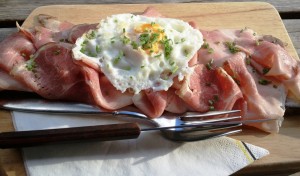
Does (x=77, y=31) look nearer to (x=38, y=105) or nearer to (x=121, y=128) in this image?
(x=38, y=105)

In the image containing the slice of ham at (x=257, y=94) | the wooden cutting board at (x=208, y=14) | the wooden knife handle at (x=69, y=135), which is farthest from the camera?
the wooden cutting board at (x=208, y=14)

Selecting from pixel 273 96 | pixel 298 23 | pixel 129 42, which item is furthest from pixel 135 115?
pixel 298 23

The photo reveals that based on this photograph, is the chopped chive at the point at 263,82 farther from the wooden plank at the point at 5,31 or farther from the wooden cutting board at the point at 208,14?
the wooden plank at the point at 5,31

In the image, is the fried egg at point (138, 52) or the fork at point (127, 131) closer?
the fork at point (127, 131)

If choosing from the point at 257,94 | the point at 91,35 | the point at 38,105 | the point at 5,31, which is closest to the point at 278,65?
the point at 257,94

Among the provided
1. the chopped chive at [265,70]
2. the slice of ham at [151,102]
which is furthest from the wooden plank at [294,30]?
the slice of ham at [151,102]
